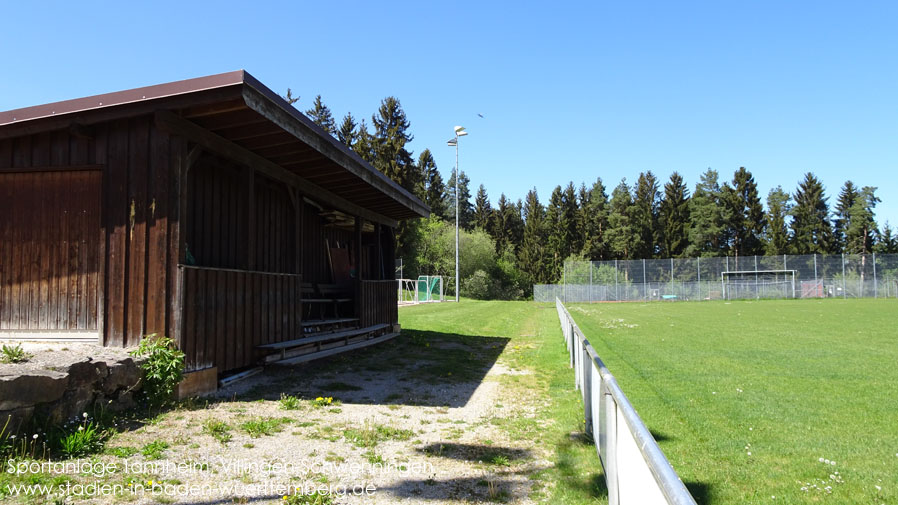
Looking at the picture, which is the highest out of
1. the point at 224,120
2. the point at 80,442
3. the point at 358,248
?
the point at 224,120

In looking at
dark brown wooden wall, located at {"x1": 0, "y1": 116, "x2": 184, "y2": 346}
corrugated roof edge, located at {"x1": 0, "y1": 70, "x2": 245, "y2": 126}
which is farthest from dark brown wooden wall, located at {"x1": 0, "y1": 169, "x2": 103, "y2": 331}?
corrugated roof edge, located at {"x1": 0, "y1": 70, "x2": 245, "y2": 126}

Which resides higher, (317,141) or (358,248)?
(317,141)

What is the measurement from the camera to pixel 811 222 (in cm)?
6306

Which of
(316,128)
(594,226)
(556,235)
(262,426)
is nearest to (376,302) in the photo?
(316,128)

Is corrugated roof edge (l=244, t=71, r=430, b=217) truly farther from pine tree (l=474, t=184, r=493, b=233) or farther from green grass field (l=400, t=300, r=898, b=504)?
pine tree (l=474, t=184, r=493, b=233)

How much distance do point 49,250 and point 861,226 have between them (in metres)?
→ 75.8

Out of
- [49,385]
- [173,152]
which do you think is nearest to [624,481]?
[49,385]

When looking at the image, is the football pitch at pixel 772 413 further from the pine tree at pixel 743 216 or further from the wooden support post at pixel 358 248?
the pine tree at pixel 743 216

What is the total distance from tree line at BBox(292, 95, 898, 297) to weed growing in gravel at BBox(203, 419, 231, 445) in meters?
46.0

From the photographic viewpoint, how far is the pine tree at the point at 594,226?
67812 millimetres

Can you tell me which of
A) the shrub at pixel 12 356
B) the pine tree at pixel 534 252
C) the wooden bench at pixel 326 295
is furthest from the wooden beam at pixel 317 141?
the pine tree at pixel 534 252

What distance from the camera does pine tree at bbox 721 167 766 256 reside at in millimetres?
63188

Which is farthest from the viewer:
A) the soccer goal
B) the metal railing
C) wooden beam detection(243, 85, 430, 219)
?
the soccer goal

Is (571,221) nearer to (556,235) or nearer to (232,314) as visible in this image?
(556,235)
